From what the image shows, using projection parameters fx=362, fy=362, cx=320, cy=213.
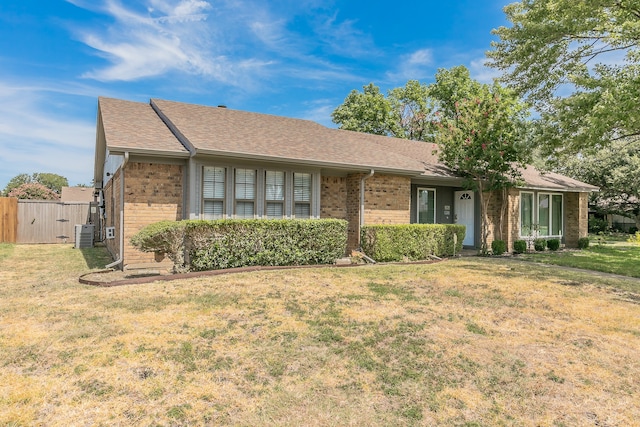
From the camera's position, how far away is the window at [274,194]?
33.6 feet

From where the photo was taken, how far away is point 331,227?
992 centimetres

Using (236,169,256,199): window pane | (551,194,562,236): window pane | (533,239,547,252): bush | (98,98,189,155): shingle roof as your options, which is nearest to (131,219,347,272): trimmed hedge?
(236,169,256,199): window pane

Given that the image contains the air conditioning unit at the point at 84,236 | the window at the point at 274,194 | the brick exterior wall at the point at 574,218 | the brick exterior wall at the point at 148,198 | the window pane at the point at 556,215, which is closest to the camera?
the brick exterior wall at the point at 148,198

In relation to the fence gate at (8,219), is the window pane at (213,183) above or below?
above

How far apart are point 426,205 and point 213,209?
857 cm

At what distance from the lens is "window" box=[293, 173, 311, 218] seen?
10.7 m

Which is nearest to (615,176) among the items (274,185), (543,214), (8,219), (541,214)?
(543,214)

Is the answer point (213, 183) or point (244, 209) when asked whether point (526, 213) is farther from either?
point (213, 183)

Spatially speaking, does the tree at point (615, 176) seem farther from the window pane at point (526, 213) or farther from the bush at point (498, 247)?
the bush at point (498, 247)

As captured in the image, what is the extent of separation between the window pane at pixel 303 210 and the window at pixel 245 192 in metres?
1.38

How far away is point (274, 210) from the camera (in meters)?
10.4

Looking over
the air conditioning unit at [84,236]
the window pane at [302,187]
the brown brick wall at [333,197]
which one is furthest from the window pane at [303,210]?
the air conditioning unit at [84,236]

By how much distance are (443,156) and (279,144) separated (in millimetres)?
6819

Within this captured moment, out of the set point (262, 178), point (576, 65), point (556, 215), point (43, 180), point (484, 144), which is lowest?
point (556, 215)
